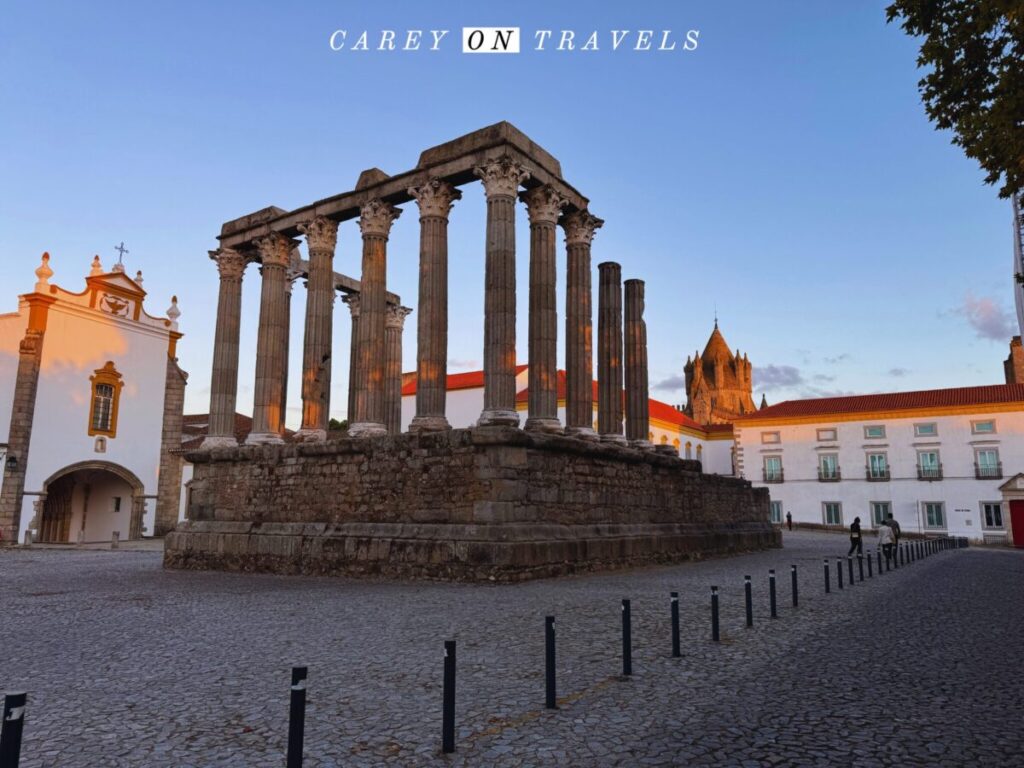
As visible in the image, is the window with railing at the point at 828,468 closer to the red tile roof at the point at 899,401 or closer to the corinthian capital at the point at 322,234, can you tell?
the red tile roof at the point at 899,401

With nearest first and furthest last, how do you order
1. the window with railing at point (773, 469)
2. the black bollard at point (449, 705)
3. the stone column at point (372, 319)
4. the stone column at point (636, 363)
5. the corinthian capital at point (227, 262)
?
the black bollard at point (449, 705)
the stone column at point (372, 319)
the stone column at point (636, 363)
the corinthian capital at point (227, 262)
the window with railing at point (773, 469)

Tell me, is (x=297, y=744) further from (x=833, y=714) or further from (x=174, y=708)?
(x=833, y=714)

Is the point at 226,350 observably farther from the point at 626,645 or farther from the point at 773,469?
the point at 773,469

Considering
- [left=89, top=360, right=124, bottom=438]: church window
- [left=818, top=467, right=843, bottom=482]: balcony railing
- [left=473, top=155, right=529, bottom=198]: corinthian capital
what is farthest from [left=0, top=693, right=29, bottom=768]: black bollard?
[left=818, top=467, right=843, bottom=482]: balcony railing

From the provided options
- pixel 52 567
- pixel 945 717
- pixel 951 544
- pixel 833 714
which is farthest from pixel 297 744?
pixel 951 544

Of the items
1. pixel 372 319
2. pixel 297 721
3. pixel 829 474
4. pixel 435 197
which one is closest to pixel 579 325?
pixel 435 197

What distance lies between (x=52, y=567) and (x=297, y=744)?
1782cm

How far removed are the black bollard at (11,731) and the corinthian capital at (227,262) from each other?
63.9ft

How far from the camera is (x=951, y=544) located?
107ft

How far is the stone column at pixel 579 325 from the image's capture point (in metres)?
17.3

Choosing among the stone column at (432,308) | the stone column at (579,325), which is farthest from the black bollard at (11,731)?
the stone column at (579,325)

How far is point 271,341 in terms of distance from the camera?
1933 cm

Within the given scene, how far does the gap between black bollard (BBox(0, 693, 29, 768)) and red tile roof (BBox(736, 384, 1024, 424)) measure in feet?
168

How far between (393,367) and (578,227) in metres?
7.53
